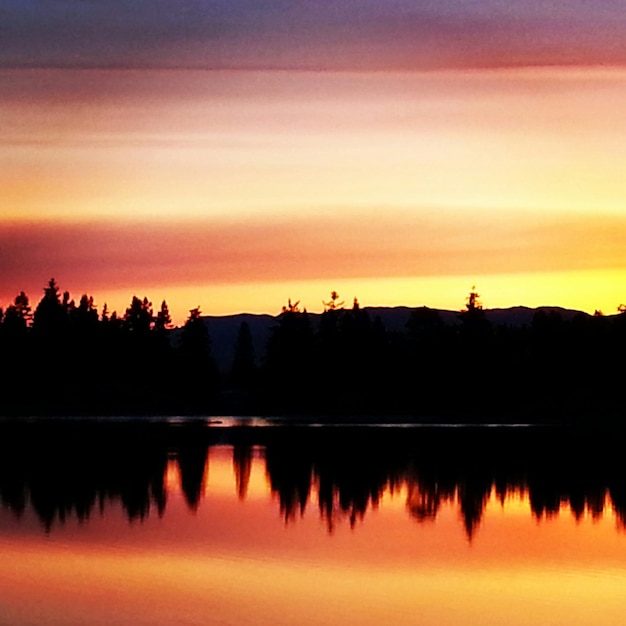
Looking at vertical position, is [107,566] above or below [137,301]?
below

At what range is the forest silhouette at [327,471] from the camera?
35.5 m

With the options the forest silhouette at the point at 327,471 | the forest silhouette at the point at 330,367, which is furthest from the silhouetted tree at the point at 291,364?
the forest silhouette at the point at 327,471

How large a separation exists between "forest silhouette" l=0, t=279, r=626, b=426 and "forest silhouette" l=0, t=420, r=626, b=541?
33219 millimetres

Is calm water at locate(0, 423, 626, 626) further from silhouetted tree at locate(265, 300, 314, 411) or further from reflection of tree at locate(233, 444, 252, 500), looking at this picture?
silhouetted tree at locate(265, 300, 314, 411)

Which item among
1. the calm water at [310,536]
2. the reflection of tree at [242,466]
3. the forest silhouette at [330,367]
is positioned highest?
the forest silhouette at [330,367]

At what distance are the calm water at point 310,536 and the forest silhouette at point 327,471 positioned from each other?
Result: 0.11m

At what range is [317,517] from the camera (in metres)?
33.7

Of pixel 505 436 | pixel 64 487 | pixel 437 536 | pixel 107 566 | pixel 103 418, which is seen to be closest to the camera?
pixel 107 566

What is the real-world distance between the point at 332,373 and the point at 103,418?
31540mm

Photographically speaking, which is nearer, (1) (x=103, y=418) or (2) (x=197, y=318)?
(1) (x=103, y=418)

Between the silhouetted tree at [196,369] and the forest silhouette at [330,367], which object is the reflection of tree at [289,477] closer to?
the forest silhouette at [330,367]

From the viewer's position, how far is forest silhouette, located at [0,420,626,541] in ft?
117

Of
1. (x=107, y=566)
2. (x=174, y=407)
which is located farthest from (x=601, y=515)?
(x=174, y=407)

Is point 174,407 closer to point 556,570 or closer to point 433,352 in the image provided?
point 433,352
